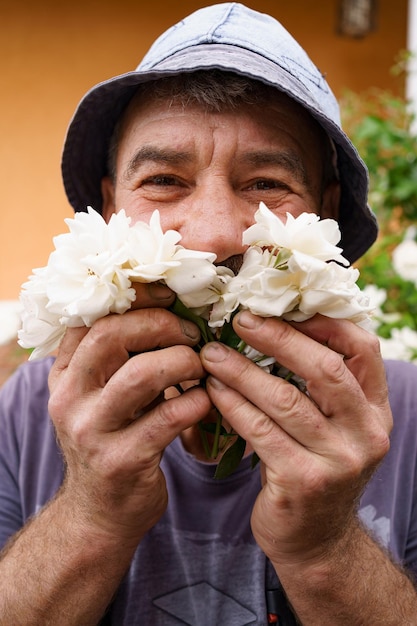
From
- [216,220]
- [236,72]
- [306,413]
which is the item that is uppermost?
[236,72]

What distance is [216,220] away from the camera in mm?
1566

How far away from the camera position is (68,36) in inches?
222

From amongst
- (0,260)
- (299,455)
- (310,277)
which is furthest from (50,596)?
(0,260)

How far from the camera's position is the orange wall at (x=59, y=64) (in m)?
5.52

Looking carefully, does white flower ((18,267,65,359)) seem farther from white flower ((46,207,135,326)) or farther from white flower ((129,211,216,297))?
white flower ((129,211,216,297))

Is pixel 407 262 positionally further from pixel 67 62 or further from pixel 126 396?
pixel 67 62

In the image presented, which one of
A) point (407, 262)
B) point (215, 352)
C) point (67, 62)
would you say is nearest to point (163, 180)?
point (215, 352)

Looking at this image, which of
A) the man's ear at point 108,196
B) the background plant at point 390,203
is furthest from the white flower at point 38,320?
the background plant at point 390,203

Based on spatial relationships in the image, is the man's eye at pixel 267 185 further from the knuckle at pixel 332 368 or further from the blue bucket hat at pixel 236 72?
the knuckle at pixel 332 368

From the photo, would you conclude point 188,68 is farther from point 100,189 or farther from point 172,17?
point 172,17

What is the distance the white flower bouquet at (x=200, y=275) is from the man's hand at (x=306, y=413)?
0.05 metres

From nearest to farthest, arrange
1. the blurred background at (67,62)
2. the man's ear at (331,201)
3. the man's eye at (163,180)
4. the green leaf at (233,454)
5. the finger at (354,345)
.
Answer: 1. the finger at (354,345)
2. the green leaf at (233,454)
3. the man's eye at (163,180)
4. the man's ear at (331,201)
5. the blurred background at (67,62)

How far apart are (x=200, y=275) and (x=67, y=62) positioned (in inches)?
193

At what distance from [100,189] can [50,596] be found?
4.06 feet
